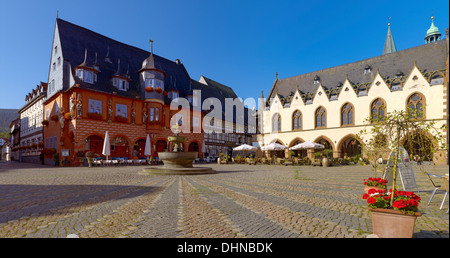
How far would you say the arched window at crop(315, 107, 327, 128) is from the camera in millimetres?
37156

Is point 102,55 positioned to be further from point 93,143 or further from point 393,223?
point 393,223

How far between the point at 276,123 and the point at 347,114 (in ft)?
36.9

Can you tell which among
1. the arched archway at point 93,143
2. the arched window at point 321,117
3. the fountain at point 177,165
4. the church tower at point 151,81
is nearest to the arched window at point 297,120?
the arched window at point 321,117

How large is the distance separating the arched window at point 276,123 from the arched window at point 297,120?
2487 mm

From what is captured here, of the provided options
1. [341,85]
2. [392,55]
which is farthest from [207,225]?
[392,55]

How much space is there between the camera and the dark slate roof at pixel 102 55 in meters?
29.0

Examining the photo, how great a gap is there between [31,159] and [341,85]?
46.6 m

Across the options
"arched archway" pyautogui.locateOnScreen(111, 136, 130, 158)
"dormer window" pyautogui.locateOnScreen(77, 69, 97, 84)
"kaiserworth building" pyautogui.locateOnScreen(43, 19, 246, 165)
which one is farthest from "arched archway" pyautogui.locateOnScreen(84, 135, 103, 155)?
"dormer window" pyautogui.locateOnScreen(77, 69, 97, 84)

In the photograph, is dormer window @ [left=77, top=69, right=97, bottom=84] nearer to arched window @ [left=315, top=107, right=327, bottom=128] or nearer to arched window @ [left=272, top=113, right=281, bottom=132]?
arched window @ [left=272, top=113, right=281, bottom=132]

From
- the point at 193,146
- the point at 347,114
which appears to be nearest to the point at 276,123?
the point at 347,114

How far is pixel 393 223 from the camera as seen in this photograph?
11.0 ft

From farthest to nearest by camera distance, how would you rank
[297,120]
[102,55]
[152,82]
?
1. [297,120]
2. [152,82]
3. [102,55]
